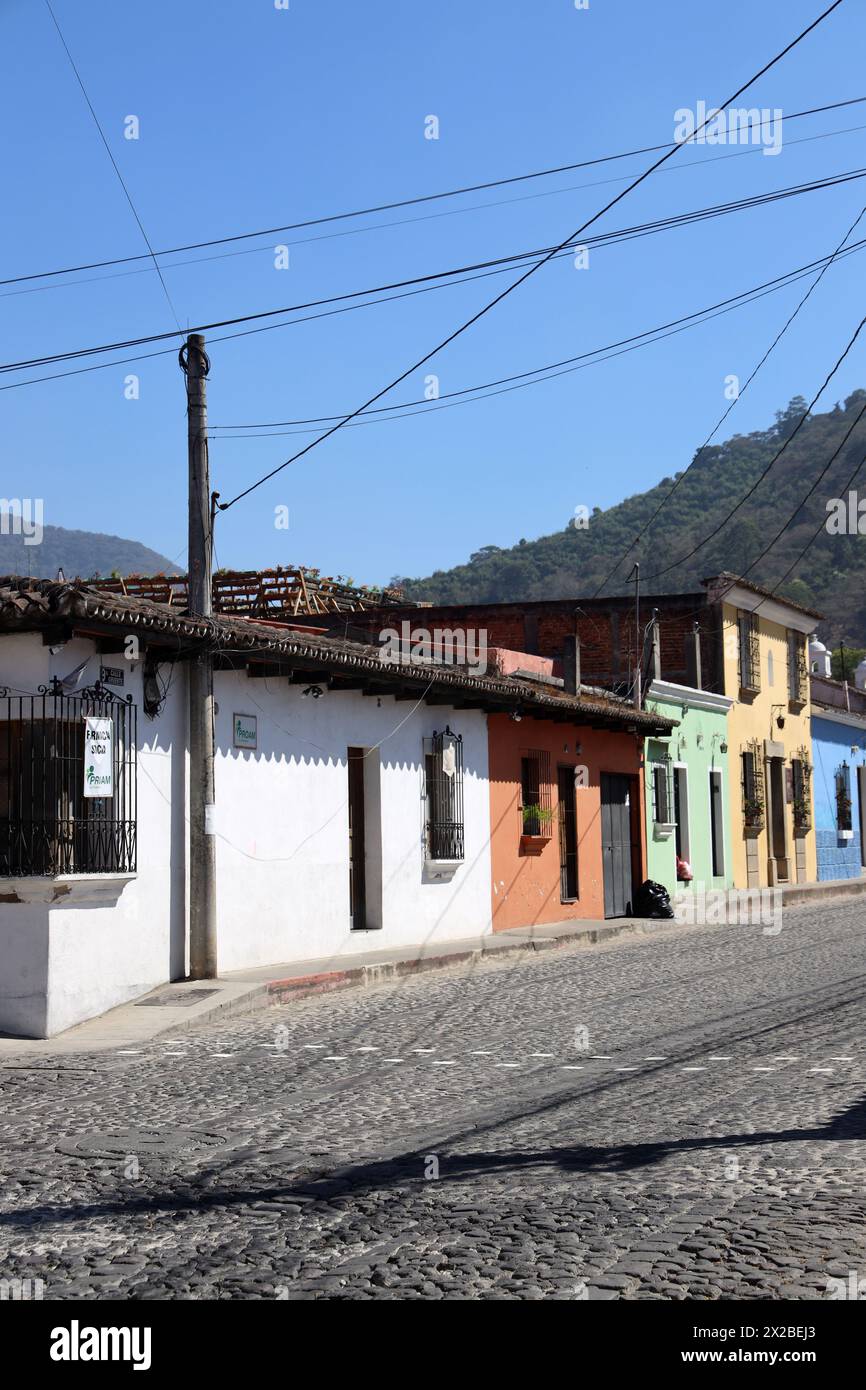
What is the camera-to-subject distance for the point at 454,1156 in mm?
6832

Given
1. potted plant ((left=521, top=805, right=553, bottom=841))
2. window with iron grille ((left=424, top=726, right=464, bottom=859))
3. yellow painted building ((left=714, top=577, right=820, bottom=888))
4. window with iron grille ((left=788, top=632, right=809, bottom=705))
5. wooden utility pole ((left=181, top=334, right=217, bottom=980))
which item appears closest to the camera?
wooden utility pole ((left=181, top=334, right=217, bottom=980))

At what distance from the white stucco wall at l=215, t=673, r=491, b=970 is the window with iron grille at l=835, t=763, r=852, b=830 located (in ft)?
71.4

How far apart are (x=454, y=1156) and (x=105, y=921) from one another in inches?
251

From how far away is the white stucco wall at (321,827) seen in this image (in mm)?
14812

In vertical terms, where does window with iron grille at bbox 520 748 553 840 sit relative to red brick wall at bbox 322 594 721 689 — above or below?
below

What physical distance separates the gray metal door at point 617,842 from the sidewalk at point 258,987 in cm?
390

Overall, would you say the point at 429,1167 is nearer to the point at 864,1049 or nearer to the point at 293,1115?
the point at 293,1115

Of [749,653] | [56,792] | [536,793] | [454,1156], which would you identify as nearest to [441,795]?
[536,793]

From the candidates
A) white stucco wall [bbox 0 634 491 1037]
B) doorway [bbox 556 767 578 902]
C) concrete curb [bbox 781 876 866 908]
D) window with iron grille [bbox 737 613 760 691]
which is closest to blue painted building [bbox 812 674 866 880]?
concrete curb [bbox 781 876 866 908]

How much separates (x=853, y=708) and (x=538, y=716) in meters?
25.1

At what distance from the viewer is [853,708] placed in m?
44.6

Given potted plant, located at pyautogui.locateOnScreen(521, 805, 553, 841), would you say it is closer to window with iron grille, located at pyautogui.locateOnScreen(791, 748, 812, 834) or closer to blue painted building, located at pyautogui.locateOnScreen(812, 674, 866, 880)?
window with iron grille, located at pyautogui.locateOnScreen(791, 748, 812, 834)

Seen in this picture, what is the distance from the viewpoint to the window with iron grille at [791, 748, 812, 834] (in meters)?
35.9
